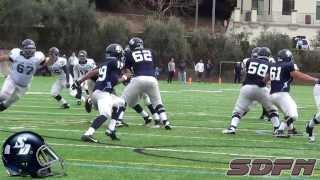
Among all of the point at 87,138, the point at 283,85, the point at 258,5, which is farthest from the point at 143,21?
the point at 87,138

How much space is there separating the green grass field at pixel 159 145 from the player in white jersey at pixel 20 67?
0.65 metres

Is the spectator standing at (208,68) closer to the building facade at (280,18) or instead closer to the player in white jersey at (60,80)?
the building facade at (280,18)

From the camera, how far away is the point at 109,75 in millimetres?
15297

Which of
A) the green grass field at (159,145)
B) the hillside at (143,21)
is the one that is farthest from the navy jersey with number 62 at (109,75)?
the hillside at (143,21)

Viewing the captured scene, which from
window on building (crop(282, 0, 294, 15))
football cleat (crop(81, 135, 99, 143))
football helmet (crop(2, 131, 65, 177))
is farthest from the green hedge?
football helmet (crop(2, 131, 65, 177))

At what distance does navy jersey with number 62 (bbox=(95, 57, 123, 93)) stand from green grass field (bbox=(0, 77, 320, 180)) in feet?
Answer: 3.26

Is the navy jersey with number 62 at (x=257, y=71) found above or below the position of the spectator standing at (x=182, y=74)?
above

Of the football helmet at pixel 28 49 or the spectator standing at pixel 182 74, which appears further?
the spectator standing at pixel 182 74

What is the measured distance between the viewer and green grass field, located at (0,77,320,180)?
1110 cm

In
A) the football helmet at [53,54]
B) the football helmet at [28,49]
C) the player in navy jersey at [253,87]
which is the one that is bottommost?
the player in navy jersey at [253,87]

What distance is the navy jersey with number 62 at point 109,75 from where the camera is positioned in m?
15.2

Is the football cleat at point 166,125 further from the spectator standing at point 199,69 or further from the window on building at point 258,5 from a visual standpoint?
the window on building at point 258,5

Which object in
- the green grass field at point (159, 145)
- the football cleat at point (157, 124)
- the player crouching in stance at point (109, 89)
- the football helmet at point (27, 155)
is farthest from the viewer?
the football cleat at point (157, 124)

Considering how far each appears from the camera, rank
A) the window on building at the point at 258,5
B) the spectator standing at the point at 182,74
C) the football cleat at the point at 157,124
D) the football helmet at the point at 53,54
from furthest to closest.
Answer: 1. the window on building at the point at 258,5
2. the spectator standing at the point at 182,74
3. the football helmet at the point at 53,54
4. the football cleat at the point at 157,124
